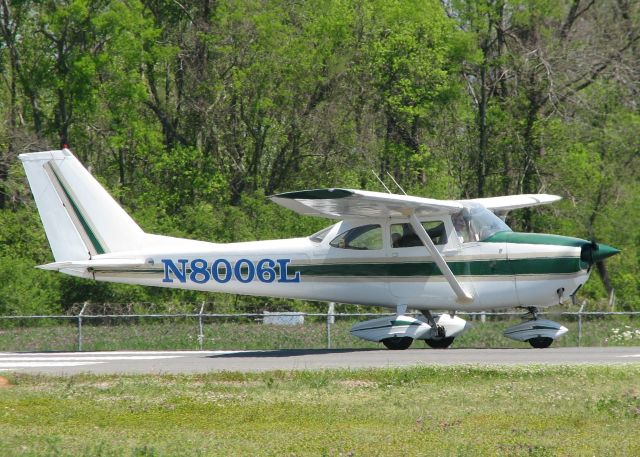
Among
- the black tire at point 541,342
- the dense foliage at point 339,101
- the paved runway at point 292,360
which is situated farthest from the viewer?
the dense foliage at point 339,101

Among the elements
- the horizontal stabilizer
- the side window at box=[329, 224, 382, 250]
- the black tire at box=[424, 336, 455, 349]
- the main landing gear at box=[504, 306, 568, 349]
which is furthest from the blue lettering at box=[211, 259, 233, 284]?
the main landing gear at box=[504, 306, 568, 349]

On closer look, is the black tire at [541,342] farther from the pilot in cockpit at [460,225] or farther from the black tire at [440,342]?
the pilot in cockpit at [460,225]

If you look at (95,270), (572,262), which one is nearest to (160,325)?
(95,270)

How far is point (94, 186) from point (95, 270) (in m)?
1.58

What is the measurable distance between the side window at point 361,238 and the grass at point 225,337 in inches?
142

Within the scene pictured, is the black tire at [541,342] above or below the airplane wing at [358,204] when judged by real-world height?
below

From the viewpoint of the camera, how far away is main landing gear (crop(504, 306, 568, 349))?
59.6 feet

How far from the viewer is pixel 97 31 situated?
3512cm

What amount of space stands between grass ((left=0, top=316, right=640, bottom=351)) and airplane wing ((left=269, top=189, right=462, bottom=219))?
170 inches

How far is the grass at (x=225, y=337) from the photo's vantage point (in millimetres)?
22344

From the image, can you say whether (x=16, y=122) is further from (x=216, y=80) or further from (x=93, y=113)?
(x=216, y=80)

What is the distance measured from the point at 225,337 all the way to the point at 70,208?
4.75 meters

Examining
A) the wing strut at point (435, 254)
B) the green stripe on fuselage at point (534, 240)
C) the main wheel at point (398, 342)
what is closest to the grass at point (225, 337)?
the main wheel at point (398, 342)

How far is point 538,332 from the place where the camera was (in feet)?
59.9
